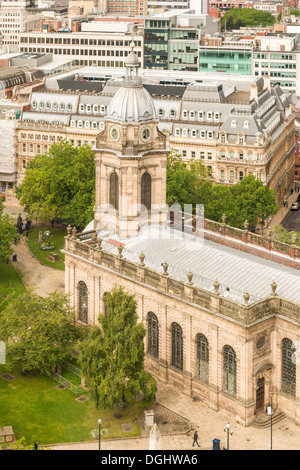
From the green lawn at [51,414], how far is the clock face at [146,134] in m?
30.8

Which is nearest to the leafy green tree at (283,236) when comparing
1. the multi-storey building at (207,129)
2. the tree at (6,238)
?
the multi-storey building at (207,129)

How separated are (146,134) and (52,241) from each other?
170 feet

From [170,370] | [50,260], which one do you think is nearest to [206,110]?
[50,260]

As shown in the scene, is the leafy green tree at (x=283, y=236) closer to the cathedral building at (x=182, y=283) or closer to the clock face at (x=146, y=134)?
the cathedral building at (x=182, y=283)

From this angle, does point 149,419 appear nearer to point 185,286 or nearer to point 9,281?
point 185,286

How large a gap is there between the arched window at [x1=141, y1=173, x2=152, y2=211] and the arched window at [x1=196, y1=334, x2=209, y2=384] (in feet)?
71.6

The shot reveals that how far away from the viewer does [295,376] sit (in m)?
106

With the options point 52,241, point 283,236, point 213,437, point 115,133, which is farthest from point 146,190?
point 52,241

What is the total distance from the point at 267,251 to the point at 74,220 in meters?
55.7

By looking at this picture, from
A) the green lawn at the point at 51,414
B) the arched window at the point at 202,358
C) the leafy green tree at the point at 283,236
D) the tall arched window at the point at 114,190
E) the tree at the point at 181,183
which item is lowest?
the green lawn at the point at 51,414

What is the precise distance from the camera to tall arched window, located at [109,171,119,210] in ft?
407

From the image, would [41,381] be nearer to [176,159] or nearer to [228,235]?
[228,235]

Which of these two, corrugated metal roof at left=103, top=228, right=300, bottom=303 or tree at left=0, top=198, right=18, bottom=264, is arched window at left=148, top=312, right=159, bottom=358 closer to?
corrugated metal roof at left=103, top=228, right=300, bottom=303

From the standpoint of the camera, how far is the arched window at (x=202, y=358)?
110 m
